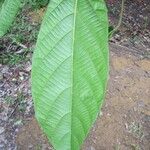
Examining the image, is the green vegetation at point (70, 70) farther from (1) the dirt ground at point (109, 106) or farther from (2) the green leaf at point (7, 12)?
(1) the dirt ground at point (109, 106)

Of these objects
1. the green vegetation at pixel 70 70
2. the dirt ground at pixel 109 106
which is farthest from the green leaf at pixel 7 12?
the dirt ground at pixel 109 106

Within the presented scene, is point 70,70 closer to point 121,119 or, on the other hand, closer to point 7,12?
point 7,12

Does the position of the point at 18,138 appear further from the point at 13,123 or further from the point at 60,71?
the point at 60,71

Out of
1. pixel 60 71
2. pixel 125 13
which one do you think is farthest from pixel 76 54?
pixel 125 13

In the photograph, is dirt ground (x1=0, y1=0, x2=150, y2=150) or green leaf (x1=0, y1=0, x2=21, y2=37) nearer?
green leaf (x1=0, y1=0, x2=21, y2=37)

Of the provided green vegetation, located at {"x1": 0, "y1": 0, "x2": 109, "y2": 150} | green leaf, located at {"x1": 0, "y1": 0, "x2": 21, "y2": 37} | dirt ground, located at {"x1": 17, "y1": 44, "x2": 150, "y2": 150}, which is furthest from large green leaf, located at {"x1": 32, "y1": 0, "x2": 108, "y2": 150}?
dirt ground, located at {"x1": 17, "y1": 44, "x2": 150, "y2": 150}

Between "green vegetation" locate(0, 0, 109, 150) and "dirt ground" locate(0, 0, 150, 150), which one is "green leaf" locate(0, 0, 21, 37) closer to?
"green vegetation" locate(0, 0, 109, 150)
